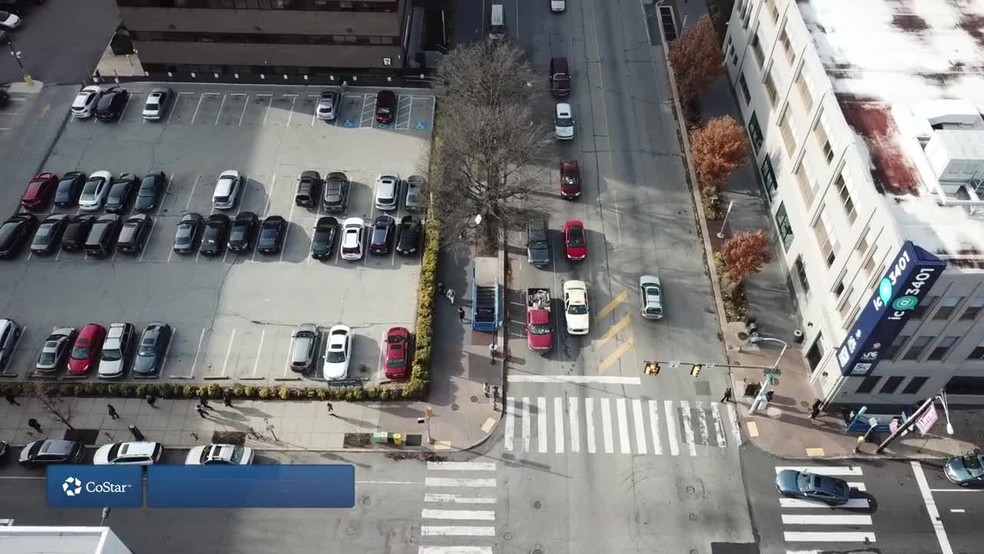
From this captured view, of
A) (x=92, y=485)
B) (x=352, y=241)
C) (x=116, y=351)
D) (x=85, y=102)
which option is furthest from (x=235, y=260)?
(x=85, y=102)

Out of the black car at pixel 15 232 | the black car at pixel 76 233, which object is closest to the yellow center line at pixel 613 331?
the black car at pixel 76 233

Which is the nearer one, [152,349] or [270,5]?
[152,349]

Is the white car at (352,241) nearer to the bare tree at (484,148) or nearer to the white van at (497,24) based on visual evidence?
the bare tree at (484,148)

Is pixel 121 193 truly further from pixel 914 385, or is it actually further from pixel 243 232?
pixel 914 385

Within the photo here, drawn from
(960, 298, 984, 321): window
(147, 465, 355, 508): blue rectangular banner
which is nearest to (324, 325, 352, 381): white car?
(147, 465, 355, 508): blue rectangular banner

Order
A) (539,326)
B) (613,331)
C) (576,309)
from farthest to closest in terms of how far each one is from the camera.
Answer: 1. (613,331)
2. (576,309)
3. (539,326)

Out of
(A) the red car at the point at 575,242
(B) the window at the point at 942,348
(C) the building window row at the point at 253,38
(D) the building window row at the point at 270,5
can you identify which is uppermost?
(D) the building window row at the point at 270,5
